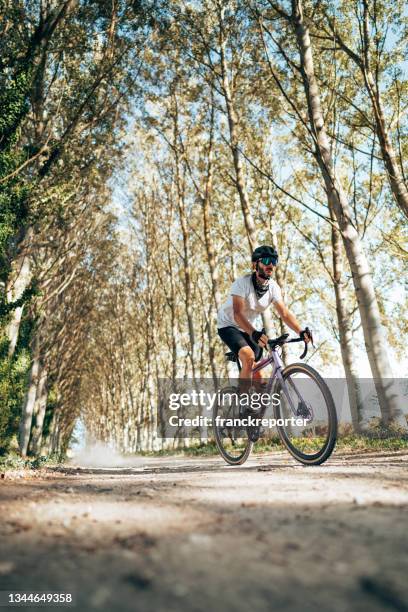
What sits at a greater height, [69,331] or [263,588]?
[69,331]

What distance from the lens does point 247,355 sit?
579 cm

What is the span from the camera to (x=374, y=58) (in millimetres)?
13555

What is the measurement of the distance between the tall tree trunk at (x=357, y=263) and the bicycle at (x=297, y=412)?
150 inches

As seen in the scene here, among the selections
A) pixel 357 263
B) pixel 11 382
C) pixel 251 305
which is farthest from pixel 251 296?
pixel 11 382

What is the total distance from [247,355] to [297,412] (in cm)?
99

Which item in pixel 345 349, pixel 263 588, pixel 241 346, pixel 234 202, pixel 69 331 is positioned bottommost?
pixel 263 588

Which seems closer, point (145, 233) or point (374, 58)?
point (374, 58)

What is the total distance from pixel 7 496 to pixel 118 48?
12.7m

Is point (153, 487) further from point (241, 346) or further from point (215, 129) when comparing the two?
point (215, 129)

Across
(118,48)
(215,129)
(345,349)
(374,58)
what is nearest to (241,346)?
(345,349)

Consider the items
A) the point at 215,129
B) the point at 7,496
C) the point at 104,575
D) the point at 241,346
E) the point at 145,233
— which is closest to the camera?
the point at 104,575

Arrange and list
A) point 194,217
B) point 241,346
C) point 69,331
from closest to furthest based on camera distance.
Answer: point 241,346 → point 69,331 → point 194,217

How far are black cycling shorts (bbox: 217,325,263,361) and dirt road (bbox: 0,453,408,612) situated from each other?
299cm

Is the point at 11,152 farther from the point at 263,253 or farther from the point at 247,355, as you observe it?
the point at 247,355
